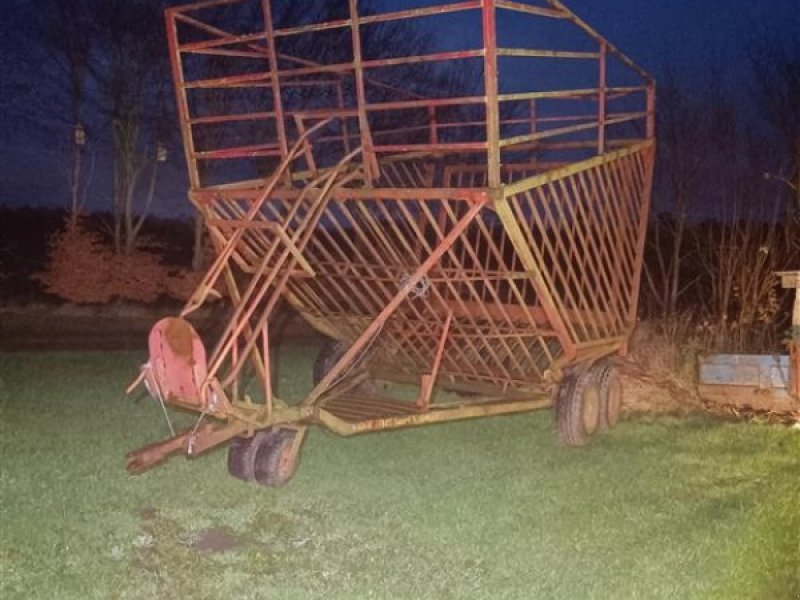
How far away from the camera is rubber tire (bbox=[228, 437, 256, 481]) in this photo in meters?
7.35

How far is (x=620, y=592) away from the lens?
5363 mm

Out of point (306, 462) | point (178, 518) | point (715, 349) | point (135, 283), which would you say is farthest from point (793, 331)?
point (135, 283)

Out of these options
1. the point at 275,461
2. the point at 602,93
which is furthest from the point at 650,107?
the point at 275,461

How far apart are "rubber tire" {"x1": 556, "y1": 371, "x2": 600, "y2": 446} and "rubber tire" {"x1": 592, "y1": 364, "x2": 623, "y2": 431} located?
28 cm

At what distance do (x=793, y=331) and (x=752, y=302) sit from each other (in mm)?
3220

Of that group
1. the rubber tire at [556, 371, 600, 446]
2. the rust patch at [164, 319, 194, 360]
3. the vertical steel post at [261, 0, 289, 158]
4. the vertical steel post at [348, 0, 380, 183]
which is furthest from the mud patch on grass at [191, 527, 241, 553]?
the rubber tire at [556, 371, 600, 446]

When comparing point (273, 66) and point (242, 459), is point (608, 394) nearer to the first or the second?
point (242, 459)

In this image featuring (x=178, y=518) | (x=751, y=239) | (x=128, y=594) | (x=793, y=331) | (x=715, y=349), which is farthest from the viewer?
(x=751, y=239)

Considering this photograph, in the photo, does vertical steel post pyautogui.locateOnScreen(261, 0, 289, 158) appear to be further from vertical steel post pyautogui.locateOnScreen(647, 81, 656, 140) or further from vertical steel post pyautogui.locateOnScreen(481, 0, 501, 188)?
vertical steel post pyautogui.locateOnScreen(647, 81, 656, 140)

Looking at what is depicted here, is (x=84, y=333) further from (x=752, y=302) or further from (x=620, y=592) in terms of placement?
(x=620, y=592)

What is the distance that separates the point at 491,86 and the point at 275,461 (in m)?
3.15

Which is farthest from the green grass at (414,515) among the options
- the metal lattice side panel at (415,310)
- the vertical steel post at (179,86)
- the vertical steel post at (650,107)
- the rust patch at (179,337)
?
the vertical steel post at (650,107)

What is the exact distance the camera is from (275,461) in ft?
23.7

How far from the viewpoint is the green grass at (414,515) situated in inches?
215
